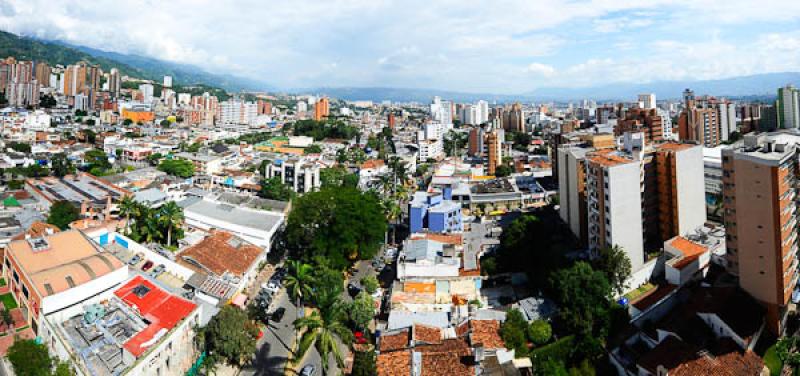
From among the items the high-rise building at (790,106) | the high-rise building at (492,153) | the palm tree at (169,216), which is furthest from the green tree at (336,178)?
the high-rise building at (790,106)

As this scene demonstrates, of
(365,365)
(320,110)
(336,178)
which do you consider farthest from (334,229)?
(320,110)

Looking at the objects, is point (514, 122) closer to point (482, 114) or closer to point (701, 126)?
point (482, 114)

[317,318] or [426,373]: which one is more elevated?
[317,318]

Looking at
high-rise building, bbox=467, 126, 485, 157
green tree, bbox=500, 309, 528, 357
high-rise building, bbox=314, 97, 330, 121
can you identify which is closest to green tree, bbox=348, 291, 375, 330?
green tree, bbox=500, 309, 528, 357

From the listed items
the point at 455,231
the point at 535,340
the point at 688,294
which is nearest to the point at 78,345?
the point at 535,340

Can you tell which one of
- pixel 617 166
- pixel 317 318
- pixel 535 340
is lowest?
pixel 535 340

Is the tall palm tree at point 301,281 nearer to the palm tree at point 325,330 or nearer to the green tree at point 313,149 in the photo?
the palm tree at point 325,330

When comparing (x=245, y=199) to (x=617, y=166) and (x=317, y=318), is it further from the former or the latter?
(x=617, y=166)

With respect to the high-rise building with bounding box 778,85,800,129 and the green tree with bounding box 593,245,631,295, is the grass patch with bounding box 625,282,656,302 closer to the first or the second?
the green tree with bounding box 593,245,631,295
